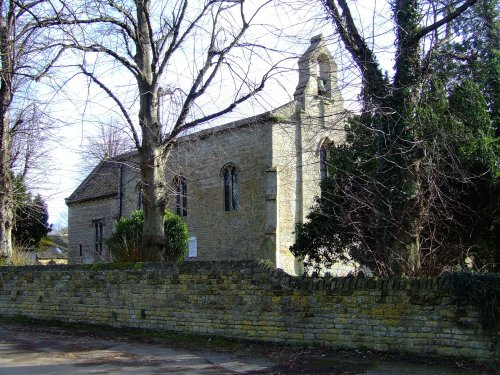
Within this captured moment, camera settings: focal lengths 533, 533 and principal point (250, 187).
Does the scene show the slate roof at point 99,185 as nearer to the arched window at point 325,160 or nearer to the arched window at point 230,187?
the arched window at point 230,187

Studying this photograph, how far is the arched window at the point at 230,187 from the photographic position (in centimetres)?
2756

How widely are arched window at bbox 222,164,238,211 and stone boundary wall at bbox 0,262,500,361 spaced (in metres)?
13.4

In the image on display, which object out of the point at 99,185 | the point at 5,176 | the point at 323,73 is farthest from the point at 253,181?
the point at 99,185

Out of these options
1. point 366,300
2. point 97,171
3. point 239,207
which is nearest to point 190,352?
point 366,300

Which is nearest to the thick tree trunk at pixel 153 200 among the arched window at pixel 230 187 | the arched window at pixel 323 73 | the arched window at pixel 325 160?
the arched window at pixel 325 160

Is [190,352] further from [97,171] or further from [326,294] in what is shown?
[97,171]

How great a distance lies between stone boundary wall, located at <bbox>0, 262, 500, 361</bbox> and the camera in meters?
8.77

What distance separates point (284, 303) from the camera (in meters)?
10.4

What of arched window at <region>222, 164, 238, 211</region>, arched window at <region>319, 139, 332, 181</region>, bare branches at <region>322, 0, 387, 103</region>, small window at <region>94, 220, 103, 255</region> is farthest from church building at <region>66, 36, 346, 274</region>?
bare branches at <region>322, 0, 387, 103</region>

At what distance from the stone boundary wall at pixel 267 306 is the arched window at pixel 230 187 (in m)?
13.4

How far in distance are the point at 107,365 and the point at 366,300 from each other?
4645 mm

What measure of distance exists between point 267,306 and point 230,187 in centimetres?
1757

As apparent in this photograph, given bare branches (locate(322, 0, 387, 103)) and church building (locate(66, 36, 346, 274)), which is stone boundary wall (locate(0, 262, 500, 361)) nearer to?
bare branches (locate(322, 0, 387, 103))

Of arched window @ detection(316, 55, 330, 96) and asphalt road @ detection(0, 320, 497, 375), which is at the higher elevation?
arched window @ detection(316, 55, 330, 96)
